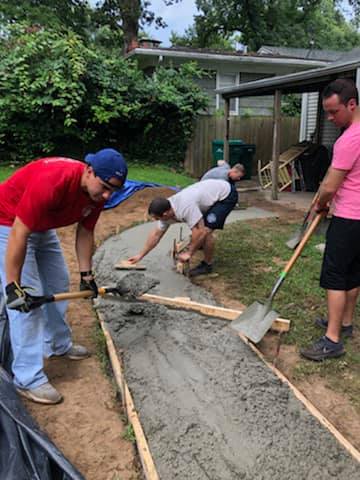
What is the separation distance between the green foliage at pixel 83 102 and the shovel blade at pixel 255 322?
28.4 ft

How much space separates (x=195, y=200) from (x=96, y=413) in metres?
2.51

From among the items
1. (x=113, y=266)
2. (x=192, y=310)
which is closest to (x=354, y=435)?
(x=192, y=310)

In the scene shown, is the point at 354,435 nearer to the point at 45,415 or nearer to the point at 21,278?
the point at 45,415

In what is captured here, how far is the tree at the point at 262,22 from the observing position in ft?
94.4

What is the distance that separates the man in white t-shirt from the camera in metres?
4.33

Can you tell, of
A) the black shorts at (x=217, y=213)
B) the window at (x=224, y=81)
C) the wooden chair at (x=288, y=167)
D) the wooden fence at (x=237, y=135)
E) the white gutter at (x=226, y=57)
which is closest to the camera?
the black shorts at (x=217, y=213)

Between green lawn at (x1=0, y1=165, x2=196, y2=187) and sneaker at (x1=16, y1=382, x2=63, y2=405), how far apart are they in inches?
317

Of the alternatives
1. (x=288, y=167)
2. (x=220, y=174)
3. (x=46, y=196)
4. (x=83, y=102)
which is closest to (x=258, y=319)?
(x=46, y=196)

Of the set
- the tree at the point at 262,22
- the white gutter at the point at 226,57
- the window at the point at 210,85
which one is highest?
the tree at the point at 262,22

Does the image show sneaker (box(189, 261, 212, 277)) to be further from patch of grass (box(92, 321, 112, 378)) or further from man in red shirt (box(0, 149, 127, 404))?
man in red shirt (box(0, 149, 127, 404))

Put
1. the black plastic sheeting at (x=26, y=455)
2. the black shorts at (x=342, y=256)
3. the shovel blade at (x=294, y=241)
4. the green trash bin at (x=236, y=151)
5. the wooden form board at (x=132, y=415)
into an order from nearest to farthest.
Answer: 1. the black plastic sheeting at (x=26, y=455)
2. the wooden form board at (x=132, y=415)
3. the black shorts at (x=342, y=256)
4. the shovel blade at (x=294, y=241)
5. the green trash bin at (x=236, y=151)

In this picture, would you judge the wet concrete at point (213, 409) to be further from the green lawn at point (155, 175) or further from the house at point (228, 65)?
the house at point (228, 65)

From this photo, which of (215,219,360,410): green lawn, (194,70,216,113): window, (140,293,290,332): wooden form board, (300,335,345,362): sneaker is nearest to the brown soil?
(140,293,290,332): wooden form board

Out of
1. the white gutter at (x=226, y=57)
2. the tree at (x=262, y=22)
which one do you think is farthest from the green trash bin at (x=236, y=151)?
the tree at (x=262, y=22)
